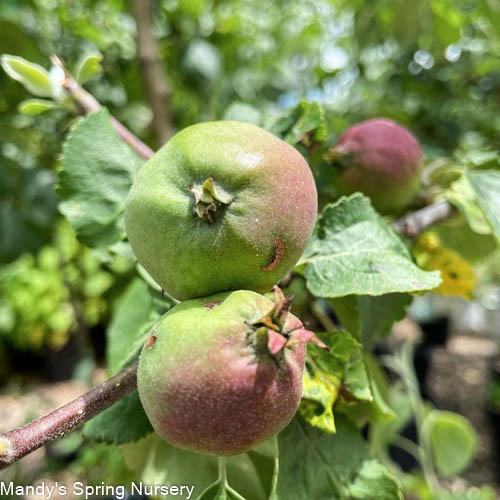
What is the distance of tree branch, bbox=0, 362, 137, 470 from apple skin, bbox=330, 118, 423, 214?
40cm

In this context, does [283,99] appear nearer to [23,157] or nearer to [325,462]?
[23,157]

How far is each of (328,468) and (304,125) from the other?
390 mm

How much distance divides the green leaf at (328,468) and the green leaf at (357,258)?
17cm

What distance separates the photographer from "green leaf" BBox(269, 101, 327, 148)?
562 millimetres

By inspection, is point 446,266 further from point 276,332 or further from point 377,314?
point 276,332

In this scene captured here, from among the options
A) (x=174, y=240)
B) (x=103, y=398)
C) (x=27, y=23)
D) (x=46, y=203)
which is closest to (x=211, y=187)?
(x=174, y=240)

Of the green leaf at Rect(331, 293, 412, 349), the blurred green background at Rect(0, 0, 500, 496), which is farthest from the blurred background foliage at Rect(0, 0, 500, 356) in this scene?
the green leaf at Rect(331, 293, 412, 349)

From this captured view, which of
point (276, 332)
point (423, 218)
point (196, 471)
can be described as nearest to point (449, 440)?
point (423, 218)

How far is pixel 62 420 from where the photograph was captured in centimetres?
36

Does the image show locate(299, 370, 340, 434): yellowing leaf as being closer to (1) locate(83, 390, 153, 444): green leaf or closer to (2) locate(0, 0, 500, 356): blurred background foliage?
(1) locate(83, 390, 153, 444): green leaf

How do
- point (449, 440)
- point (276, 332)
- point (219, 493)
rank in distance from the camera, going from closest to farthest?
point (276, 332) < point (219, 493) < point (449, 440)

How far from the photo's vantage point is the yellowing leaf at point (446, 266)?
0.70 meters

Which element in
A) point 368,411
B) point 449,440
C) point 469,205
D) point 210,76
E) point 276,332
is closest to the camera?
point 276,332

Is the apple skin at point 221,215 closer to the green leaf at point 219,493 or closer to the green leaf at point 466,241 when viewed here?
the green leaf at point 219,493
